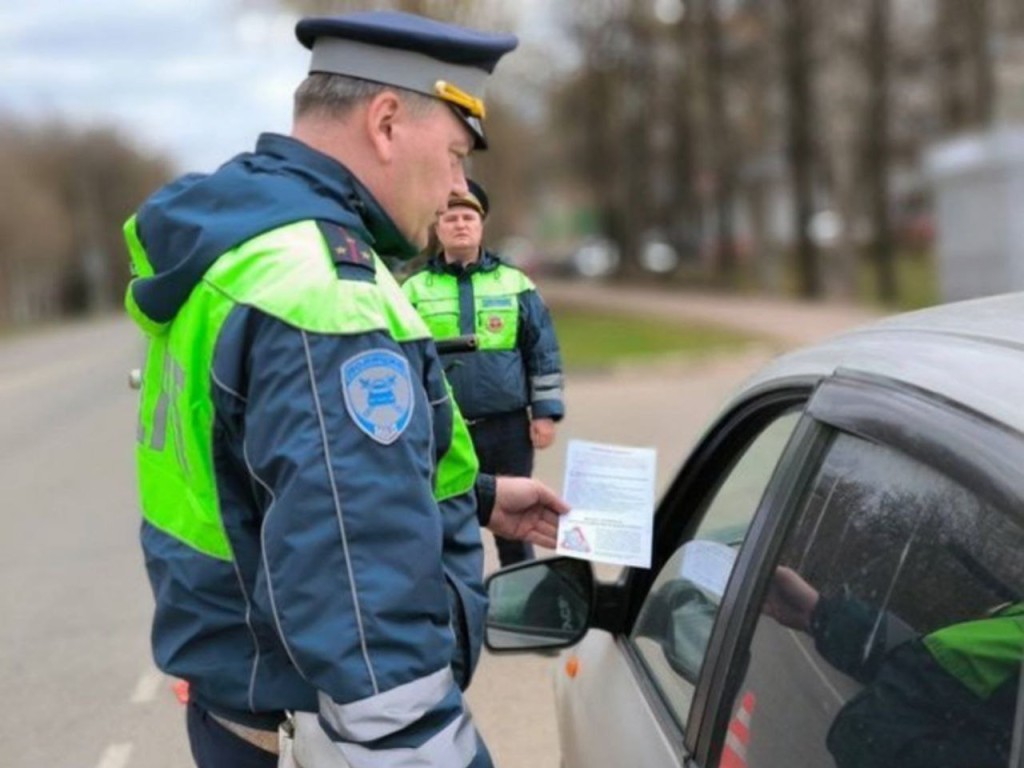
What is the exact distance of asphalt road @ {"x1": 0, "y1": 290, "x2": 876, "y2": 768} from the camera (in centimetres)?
483

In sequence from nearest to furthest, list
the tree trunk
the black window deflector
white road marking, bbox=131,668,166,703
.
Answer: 1. the black window deflector
2. white road marking, bbox=131,668,166,703
3. the tree trunk

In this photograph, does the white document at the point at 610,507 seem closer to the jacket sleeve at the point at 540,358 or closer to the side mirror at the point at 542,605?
the side mirror at the point at 542,605

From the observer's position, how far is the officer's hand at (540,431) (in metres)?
4.93

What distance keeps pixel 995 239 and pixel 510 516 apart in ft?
51.0

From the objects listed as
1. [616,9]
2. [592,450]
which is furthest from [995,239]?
[616,9]

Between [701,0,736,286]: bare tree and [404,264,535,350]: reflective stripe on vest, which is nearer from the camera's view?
[404,264,535,350]: reflective stripe on vest

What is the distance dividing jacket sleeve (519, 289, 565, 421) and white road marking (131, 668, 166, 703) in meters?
1.79

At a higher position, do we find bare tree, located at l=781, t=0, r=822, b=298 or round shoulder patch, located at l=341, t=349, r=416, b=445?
round shoulder patch, located at l=341, t=349, r=416, b=445

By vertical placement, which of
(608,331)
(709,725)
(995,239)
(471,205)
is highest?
(471,205)

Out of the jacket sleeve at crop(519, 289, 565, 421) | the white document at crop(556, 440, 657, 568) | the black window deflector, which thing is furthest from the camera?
the jacket sleeve at crop(519, 289, 565, 421)

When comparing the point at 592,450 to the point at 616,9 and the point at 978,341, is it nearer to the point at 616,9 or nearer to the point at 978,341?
the point at 978,341

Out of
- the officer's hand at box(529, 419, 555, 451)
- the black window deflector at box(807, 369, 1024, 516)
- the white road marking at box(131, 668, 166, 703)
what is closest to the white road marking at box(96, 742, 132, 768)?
the white road marking at box(131, 668, 166, 703)

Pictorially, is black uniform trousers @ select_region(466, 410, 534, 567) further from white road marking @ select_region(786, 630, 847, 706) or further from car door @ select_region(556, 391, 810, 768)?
white road marking @ select_region(786, 630, 847, 706)

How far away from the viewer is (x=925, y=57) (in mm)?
34375
